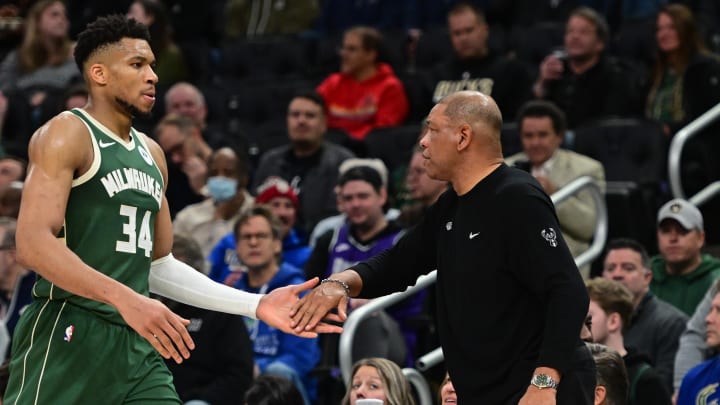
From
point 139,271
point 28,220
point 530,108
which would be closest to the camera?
point 28,220

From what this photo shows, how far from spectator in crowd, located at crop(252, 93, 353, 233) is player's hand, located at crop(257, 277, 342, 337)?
4.75 meters

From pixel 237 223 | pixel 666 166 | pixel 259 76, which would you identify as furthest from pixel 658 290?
pixel 259 76

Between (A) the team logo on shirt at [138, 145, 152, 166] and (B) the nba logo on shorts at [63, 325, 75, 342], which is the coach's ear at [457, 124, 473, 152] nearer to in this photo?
(A) the team logo on shirt at [138, 145, 152, 166]

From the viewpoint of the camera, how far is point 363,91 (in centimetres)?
1105

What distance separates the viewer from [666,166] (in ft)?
31.2

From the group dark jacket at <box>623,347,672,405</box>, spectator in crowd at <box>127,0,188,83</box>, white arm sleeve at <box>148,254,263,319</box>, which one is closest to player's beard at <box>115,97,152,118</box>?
white arm sleeve at <box>148,254,263,319</box>

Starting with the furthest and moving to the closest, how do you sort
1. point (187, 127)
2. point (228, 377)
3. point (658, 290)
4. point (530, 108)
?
point (187, 127)
point (530, 108)
point (658, 290)
point (228, 377)

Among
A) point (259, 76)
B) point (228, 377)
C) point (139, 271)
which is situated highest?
point (259, 76)

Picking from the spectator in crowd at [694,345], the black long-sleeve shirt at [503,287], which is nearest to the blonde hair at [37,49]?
the spectator in crowd at [694,345]

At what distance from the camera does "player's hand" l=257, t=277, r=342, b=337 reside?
5078 millimetres

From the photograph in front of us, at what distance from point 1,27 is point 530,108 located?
6965 mm

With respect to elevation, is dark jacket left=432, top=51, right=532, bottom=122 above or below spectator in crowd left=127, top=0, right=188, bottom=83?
below

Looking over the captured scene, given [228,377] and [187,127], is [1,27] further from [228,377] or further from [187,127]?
[228,377]

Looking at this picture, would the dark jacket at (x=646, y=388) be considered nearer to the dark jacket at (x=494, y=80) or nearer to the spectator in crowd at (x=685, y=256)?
the spectator in crowd at (x=685, y=256)
